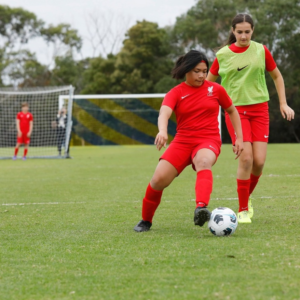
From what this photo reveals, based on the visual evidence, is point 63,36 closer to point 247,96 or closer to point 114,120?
point 114,120

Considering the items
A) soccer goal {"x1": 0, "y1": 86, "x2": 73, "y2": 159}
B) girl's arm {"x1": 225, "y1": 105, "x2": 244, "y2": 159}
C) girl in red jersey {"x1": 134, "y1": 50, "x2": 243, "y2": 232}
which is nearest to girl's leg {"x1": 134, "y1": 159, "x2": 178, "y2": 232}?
girl in red jersey {"x1": 134, "y1": 50, "x2": 243, "y2": 232}

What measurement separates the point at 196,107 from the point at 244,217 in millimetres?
1287

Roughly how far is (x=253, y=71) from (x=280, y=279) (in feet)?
10.0

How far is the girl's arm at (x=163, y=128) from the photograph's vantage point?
470cm

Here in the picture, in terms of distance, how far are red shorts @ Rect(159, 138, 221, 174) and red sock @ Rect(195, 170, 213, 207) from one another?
0.73 feet

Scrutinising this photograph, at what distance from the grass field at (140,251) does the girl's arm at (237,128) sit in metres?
0.72

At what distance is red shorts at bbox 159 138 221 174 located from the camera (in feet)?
17.0

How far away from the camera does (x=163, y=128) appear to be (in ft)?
16.0

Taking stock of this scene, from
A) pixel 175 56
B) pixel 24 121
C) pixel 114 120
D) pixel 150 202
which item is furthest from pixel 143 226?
pixel 175 56

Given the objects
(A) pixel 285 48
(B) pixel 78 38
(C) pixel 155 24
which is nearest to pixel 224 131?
(A) pixel 285 48

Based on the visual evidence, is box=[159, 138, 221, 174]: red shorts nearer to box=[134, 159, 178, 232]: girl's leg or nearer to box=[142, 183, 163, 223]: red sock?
box=[134, 159, 178, 232]: girl's leg

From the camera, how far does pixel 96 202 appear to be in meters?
7.87

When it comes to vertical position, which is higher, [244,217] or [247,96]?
[247,96]

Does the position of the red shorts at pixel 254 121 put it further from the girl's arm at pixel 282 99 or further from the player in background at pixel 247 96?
the girl's arm at pixel 282 99
